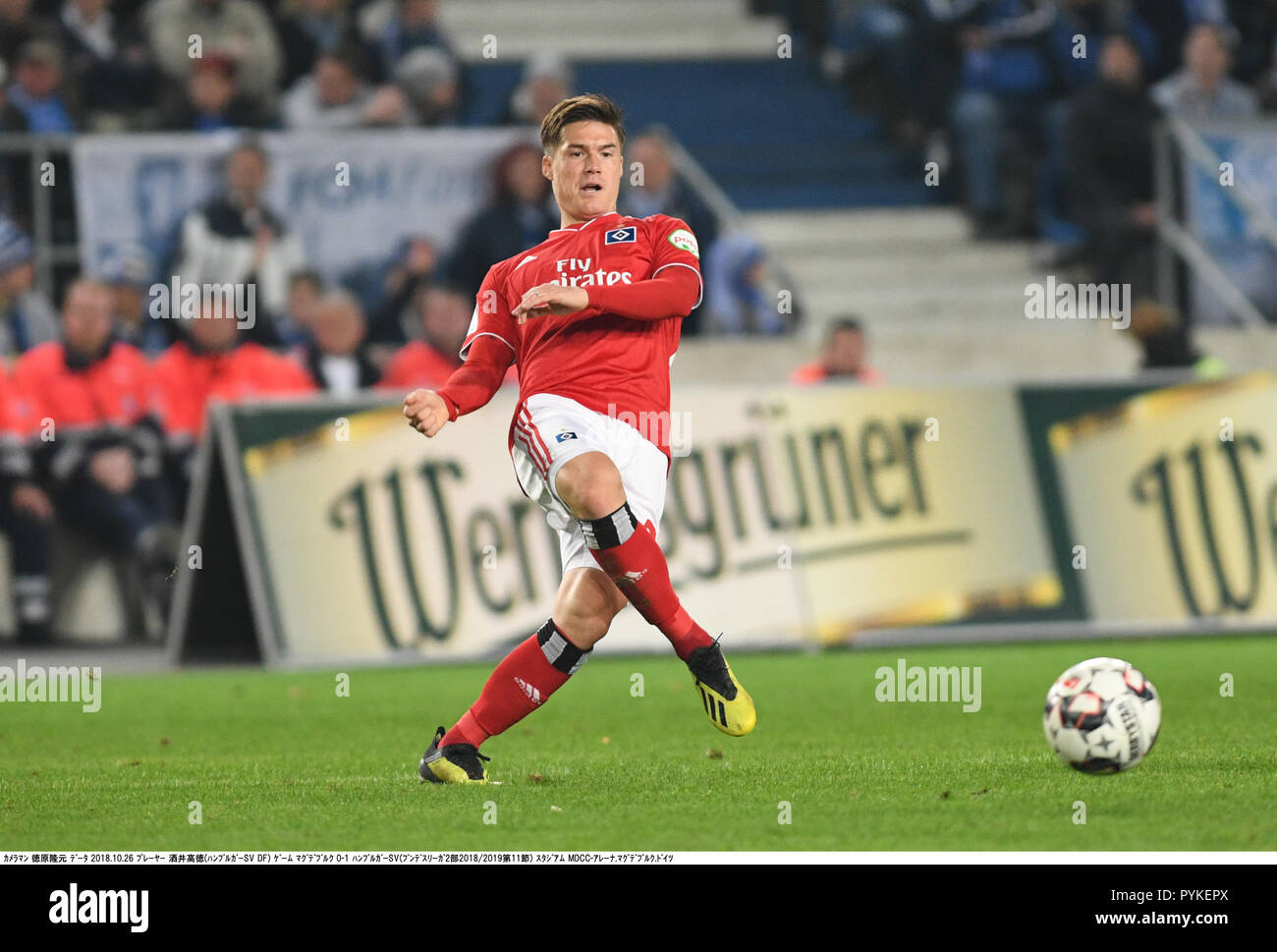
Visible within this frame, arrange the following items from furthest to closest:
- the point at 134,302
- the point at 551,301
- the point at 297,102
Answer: the point at 297,102
the point at 134,302
the point at 551,301

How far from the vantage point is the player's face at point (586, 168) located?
686 cm

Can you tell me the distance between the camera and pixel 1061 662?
11.8 meters

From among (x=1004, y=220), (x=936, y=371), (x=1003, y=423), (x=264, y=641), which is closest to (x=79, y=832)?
(x=264, y=641)

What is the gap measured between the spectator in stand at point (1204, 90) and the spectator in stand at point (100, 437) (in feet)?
30.7

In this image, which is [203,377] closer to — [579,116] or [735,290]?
[735,290]

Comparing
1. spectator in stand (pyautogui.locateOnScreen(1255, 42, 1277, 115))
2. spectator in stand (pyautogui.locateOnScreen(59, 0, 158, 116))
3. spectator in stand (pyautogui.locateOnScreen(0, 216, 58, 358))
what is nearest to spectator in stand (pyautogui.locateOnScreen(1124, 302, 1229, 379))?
spectator in stand (pyautogui.locateOnScreen(1255, 42, 1277, 115))

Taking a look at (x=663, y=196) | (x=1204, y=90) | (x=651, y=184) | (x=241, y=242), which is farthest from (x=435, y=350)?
(x=1204, y=90)

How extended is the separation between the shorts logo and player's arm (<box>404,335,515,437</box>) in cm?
70

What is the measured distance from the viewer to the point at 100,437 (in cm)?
1425

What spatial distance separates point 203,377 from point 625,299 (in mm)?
8292

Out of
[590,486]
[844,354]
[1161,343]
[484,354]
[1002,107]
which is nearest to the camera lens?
[590,486]

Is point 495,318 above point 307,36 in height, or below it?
below

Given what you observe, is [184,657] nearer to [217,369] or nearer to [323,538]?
[323,538]

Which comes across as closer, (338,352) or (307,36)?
(338,352)
